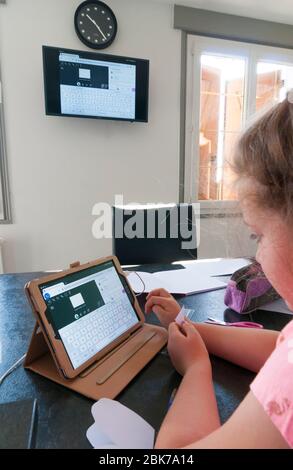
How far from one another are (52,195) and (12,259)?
0.57 m

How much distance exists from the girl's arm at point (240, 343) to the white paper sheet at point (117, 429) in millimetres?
259

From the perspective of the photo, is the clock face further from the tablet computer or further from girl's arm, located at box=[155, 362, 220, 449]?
girl's arm, located at box=[155, 362, 220, 449]

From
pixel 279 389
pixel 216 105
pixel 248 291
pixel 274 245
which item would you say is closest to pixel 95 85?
pixel 216 105

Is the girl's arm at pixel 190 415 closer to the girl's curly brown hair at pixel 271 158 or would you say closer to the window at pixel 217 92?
the girl's curly brown hair at pixel 271 158

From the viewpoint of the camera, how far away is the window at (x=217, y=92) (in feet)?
8.57

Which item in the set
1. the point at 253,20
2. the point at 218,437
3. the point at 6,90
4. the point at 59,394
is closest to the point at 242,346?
the point at 218,437

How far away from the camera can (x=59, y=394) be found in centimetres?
58

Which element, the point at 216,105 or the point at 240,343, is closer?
the point at 240,343

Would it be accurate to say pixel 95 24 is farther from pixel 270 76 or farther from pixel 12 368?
pixel 12 368

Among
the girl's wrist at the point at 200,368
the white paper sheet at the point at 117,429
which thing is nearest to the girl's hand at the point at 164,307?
the girl's wrist at the point at 200,368

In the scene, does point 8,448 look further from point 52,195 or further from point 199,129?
point 199,129

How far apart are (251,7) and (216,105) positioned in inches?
28.9

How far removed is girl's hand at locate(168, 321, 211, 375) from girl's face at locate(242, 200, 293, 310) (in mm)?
228

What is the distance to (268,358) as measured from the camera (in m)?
0.50
